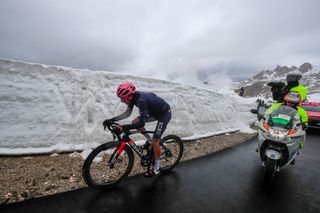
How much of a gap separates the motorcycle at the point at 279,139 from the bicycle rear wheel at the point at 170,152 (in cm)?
201

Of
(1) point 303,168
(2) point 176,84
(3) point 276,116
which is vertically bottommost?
(1) point 303,168

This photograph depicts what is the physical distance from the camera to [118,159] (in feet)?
14.1

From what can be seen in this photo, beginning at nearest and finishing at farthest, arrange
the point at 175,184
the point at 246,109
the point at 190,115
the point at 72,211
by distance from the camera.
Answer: the point at 72,211
the point at 175,184
the point at 190,115
the point at 246,109

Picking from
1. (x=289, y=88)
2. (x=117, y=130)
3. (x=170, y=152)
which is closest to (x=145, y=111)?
(x=117, y=130)

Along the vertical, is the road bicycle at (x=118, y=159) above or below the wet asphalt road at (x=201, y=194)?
above

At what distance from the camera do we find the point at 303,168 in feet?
16.2

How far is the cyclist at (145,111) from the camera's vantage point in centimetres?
363

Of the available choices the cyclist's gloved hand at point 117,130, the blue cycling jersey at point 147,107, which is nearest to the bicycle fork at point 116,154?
the cyclist's gloved hand at point 117,130

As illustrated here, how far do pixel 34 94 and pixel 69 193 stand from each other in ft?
10.3

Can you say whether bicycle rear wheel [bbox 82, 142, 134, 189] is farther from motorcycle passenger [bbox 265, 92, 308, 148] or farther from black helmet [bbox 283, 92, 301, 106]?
black helmet [bbox 283, 92, 301, 106]

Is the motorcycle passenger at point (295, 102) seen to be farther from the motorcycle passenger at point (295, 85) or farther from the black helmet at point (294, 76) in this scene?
the black helmet at point (294, 76)

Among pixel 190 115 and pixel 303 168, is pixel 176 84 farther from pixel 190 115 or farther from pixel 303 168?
pixel 303 168

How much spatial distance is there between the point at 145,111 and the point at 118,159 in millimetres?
A: 1514

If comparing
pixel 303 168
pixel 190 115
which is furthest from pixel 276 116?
pixel 190 115
